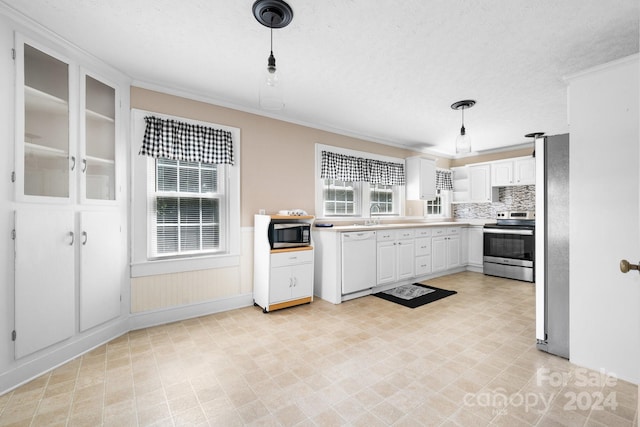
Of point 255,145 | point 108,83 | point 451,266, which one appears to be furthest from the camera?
point 451,266

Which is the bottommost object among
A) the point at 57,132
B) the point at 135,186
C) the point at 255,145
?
the point at 135,186

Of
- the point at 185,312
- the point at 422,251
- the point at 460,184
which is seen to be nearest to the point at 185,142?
the point at 185,312

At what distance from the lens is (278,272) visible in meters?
3.34

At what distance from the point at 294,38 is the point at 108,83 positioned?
182 cm

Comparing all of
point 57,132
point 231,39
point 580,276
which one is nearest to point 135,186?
point 57,132

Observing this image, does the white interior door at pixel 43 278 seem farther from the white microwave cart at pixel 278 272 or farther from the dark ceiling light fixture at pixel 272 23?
the dark ceiling light fixture at pixel 272 23

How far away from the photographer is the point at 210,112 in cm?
331

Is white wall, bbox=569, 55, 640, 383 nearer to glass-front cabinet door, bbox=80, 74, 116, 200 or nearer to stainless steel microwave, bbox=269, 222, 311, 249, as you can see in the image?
stainless steel microwave, bbox=269, 222, 311, 249

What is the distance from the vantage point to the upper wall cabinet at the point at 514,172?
5145 millimetres

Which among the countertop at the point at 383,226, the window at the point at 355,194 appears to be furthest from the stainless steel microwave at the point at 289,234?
the window at the point at 355,194

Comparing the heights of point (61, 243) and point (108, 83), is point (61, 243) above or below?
below

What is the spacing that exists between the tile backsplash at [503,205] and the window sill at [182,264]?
5121 mm

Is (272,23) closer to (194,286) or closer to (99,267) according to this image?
(99,267)

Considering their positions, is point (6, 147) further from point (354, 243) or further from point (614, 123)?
point (614, 123)
